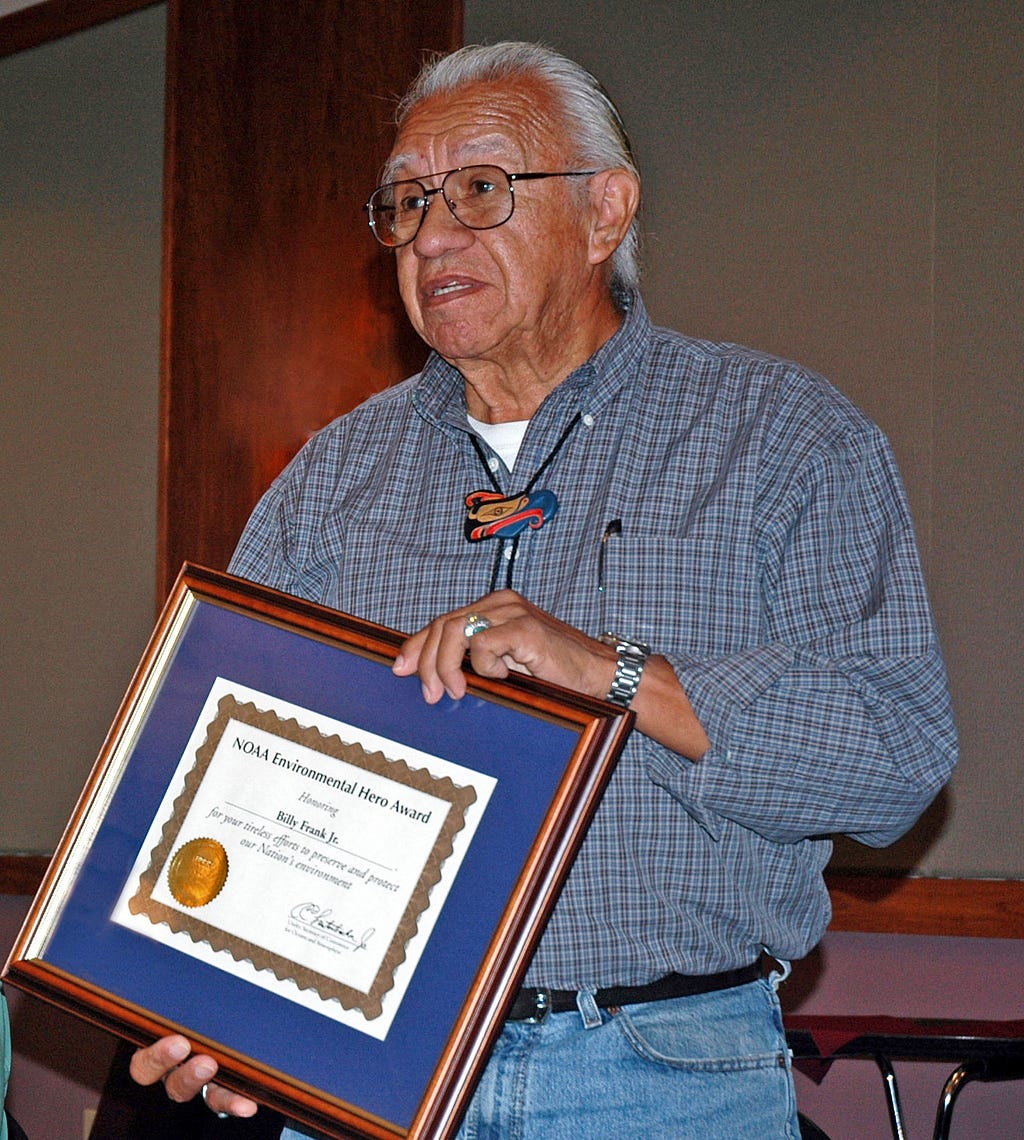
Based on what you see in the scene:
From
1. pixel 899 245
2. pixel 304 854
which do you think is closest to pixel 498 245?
pixel 304 854

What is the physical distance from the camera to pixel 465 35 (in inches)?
142

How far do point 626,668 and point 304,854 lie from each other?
366 mm

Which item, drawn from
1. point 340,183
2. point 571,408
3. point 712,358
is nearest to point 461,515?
point 571,408

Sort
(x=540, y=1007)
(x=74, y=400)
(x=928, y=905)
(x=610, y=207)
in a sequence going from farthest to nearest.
A: (x=74, y=400) < (x=928, y=905) < (x=610, y=207) < (x=540, y=1007)

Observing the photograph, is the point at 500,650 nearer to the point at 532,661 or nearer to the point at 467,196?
the point at 532,661

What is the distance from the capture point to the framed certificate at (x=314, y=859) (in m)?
1.25

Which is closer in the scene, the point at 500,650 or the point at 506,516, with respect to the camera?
the point at 500,650

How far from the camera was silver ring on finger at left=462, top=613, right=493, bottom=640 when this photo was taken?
132cm

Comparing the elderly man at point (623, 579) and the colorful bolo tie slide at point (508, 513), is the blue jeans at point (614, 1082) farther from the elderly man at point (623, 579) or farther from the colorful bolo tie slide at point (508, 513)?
the colorful bolo tie slide at point (508, 513)

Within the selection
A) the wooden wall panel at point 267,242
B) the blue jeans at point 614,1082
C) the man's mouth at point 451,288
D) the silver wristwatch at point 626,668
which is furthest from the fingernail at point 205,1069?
the wooden wall panel at point 267,242

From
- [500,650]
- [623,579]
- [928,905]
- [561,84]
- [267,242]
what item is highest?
[267,242]

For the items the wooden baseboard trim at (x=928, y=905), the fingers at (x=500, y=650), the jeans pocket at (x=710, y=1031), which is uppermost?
the fingers at (x=500, y=650)

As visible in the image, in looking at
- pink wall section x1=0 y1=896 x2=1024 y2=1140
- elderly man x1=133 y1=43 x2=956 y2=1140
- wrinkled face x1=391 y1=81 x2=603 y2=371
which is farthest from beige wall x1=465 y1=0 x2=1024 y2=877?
wrinkled face x1=391 y1=81 x2=603 y2=371

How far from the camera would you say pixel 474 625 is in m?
1.32
